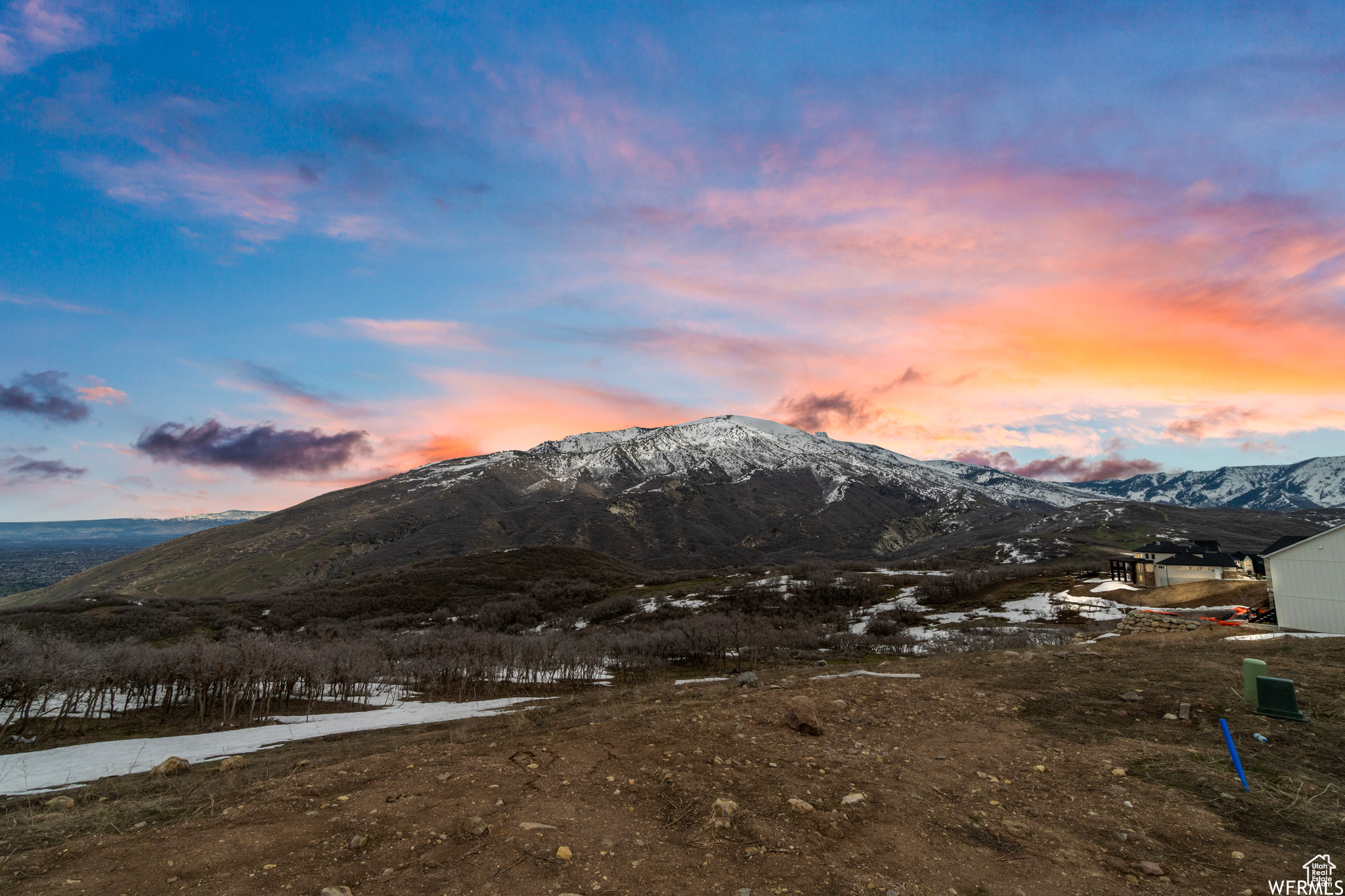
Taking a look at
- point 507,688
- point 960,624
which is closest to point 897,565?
point 960,624

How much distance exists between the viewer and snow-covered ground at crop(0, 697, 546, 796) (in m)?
32.6

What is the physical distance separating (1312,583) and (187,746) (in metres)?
78.3

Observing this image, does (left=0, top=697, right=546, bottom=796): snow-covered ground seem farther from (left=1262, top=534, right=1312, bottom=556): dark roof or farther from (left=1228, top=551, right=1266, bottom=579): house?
(left=1228, top=551, right=1266, bottom=579): house

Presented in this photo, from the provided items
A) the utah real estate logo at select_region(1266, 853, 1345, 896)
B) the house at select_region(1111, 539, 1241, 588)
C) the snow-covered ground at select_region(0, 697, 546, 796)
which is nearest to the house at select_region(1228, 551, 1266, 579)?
the house at select_region(1111, 539, 1241, 588)

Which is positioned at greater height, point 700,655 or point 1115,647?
point 1115,647

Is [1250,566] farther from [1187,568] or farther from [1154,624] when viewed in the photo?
[1154,624]

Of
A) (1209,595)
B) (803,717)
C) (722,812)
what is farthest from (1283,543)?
(722,812)

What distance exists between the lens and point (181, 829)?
30.9 ft

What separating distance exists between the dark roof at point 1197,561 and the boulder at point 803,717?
99262mm

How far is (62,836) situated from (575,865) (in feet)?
32.9

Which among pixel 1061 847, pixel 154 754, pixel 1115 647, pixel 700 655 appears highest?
pixel 1061 847

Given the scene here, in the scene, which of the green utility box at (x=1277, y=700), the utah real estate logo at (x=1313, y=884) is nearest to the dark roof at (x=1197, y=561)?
the green utility box at (x=1277, y=700)

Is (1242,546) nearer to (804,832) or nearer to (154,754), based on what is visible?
(804,832)

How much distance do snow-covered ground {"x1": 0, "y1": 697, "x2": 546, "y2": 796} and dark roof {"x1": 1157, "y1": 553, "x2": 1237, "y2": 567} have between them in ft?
314
